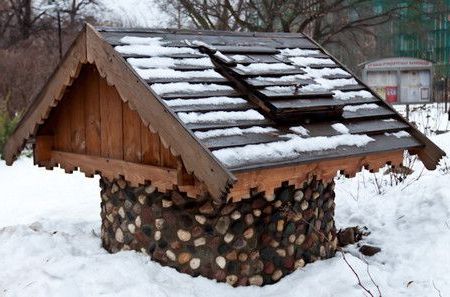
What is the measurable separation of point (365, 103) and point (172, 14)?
17843 mm

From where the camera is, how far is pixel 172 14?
2198 cm

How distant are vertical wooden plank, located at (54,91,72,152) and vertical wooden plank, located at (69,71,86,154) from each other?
7 cm

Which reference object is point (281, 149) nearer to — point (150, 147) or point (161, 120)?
point (161, 120)

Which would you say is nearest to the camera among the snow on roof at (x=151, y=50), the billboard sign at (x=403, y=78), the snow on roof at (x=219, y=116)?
the snow on roof at (x=219, y=116)

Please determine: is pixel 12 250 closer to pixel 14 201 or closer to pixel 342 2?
pixel 14 201

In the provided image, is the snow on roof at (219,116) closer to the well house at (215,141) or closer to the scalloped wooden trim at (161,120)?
the well house at (215,141)

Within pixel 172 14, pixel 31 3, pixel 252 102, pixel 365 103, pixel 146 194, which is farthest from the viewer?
pixel 31 3

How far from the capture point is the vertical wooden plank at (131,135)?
446 cm

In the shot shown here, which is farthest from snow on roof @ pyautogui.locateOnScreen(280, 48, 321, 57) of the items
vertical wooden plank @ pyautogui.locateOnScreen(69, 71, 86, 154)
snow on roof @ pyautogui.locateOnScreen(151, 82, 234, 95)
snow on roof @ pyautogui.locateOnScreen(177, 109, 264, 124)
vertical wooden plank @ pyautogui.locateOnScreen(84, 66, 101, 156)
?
vertical wooden plank @ pyautogui.locateOnScreen(69, 71, 86, 154)

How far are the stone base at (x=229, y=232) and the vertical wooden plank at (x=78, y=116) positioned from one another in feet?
1.80

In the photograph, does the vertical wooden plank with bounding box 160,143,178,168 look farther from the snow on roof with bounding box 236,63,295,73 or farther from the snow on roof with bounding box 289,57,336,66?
the snow on roof with bounding box 289,57,336,66

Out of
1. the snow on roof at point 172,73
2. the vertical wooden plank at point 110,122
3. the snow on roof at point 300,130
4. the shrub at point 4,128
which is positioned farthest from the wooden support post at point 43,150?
the shrub at point 4,128

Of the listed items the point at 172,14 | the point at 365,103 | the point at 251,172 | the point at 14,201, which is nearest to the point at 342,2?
the point at 172,14

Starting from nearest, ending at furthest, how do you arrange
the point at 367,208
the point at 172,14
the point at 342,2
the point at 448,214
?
the point at 448,214 < the point at 367,208 < the point at 342,2 < the point at 172,14
